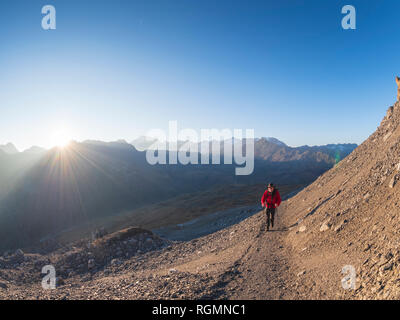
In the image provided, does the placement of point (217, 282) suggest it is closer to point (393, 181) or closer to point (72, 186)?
point (393, 181)

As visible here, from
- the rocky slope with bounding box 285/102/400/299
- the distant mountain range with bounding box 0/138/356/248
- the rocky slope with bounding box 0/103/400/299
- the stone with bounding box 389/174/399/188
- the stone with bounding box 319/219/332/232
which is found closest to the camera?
the rocky slope with bounding box 285/102/400/299

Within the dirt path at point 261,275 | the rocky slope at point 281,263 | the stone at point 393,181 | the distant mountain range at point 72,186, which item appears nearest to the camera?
the rocky slope at point 281,263

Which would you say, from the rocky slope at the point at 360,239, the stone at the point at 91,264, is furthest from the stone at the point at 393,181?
the stone at the point at 91,264

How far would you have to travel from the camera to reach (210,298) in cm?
602

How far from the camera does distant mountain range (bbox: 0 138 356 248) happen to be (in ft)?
254

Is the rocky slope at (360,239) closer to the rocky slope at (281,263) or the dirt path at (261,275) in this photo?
the rocky slope at (281,263)

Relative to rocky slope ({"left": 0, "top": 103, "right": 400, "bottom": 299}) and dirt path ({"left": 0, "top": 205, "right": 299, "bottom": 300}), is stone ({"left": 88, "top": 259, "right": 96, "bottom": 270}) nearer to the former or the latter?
rocky slope ({"left": 0, "top": 103, "right": 400, "bottom": 299})

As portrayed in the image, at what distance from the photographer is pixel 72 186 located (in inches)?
3812

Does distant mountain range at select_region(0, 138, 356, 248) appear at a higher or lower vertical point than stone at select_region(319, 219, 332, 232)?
lower

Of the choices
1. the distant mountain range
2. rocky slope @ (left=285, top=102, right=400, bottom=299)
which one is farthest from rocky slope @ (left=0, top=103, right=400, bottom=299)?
the distant mountain range

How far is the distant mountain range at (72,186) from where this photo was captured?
77.4m
